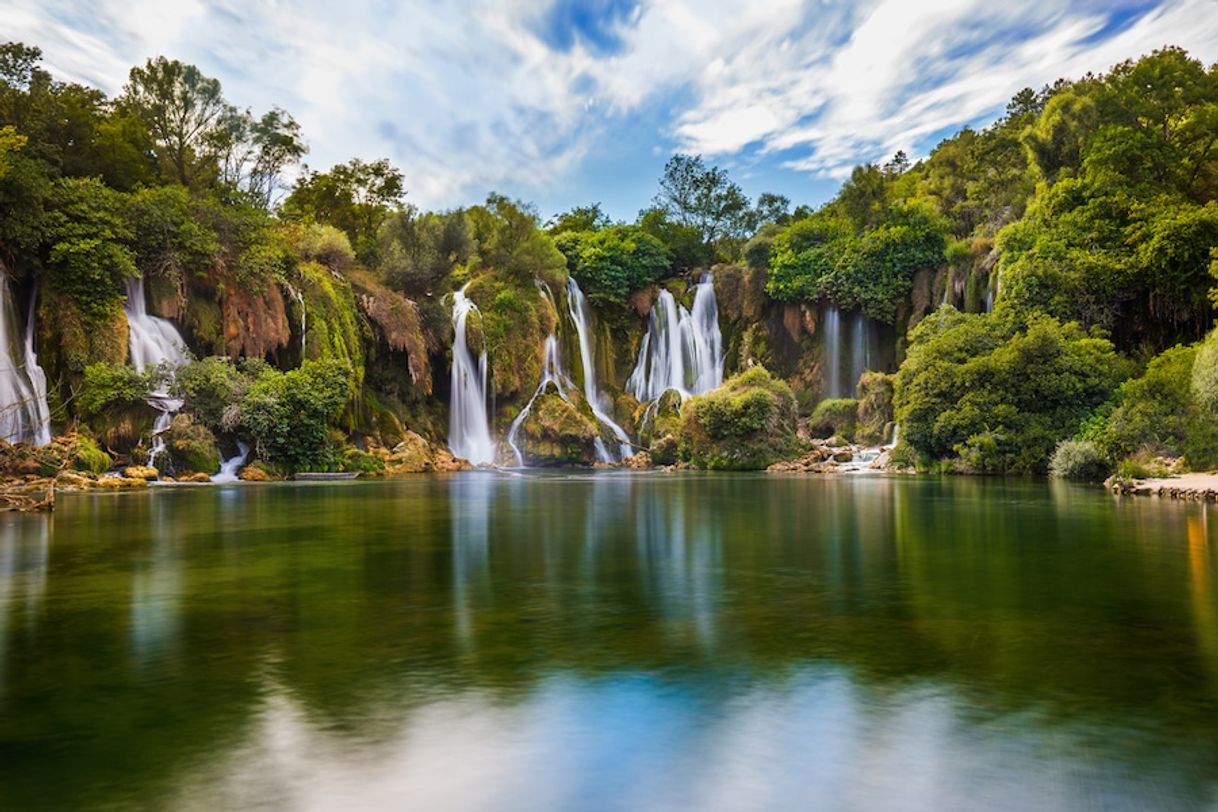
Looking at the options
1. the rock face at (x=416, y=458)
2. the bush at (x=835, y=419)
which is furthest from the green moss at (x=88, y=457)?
the bush at (x=835, y=419)

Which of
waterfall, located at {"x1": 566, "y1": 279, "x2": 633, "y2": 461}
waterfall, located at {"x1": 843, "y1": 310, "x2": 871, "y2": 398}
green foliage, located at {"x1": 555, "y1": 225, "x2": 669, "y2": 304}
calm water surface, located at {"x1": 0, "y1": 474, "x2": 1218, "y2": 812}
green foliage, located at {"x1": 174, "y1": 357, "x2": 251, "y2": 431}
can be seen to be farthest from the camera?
green foliage, located at {"x1": 555, "y1": 225, "x2": 669, "y2": 304}

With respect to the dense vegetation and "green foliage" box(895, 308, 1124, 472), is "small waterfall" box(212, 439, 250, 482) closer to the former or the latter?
the dense vegetation

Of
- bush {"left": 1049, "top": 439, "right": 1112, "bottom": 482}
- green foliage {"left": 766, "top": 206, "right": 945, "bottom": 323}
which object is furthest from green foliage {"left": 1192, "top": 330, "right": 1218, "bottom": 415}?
green foliage {"left": 766, "top": 206, "right": 945, "bottom": 323}

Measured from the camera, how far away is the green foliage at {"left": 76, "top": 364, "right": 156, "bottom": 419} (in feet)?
84.9

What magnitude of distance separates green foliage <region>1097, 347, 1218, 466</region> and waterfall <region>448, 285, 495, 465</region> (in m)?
28.4

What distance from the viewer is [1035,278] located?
31.5 m

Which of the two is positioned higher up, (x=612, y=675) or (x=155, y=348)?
(x=155, y=348)

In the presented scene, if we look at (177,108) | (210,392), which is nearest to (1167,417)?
(210,392)

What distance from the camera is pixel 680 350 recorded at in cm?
5056

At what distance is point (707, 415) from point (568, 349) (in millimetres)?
12354

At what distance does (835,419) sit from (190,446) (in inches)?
1221

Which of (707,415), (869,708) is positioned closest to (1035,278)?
(707,415)

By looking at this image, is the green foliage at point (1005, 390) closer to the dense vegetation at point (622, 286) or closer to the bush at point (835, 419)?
the dense vegetation at point (622, 286)

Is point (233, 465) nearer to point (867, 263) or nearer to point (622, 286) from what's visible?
point (622, 286)
